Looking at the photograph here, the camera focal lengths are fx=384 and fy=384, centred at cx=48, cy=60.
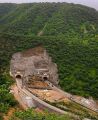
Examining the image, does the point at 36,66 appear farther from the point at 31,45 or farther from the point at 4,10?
the point at 4,10

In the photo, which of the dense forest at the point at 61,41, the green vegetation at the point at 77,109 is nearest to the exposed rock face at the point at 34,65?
the dense forest at the point at 61,41

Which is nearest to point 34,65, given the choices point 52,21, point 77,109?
point 77,109

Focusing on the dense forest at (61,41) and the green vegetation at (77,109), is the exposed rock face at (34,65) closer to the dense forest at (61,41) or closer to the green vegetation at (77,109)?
the dense forest at (61,41)

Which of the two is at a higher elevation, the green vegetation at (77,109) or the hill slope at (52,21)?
the hill slope at (52,21)

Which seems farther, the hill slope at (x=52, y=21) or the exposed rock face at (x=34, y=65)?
the hill slope at (x=52, y=21)

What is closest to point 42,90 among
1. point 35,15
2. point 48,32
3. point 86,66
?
point 86,66

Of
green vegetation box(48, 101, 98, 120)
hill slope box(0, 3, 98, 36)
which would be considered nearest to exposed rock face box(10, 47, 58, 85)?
green vegetation box(48, 101, 98, 120)
